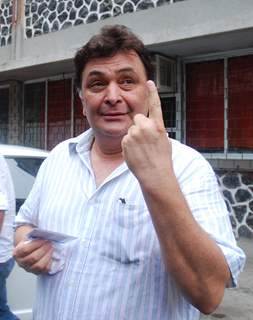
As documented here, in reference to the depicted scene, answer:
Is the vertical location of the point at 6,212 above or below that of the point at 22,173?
below

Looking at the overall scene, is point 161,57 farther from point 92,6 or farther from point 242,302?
point 242,302

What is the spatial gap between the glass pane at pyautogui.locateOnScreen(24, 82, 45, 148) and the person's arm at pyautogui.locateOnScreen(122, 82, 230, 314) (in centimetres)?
991

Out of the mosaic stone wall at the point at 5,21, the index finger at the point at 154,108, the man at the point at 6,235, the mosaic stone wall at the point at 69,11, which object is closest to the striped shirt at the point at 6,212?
the man at the point at 6,235

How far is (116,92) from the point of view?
176cm

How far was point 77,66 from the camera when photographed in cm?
193

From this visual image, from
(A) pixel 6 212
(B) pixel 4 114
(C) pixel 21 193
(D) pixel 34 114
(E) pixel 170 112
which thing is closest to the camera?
(A) pixel 6 212

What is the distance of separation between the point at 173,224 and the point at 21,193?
2.86 m

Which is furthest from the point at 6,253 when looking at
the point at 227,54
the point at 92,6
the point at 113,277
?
the point at 92,6

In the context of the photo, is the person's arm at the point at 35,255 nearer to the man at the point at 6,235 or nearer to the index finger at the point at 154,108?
the index finger at the point at 154,108

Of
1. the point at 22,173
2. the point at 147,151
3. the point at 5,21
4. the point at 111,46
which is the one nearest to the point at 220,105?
the point at 22,173

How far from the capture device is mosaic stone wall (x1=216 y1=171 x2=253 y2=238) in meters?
7.98

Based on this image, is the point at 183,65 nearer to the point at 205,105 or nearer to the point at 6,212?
the point at 205,105

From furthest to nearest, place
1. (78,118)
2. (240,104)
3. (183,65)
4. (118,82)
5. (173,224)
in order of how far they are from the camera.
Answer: (78,118), (183,65), (240,104), (118,82), (173,224)

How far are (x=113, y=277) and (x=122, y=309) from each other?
0.35ft
